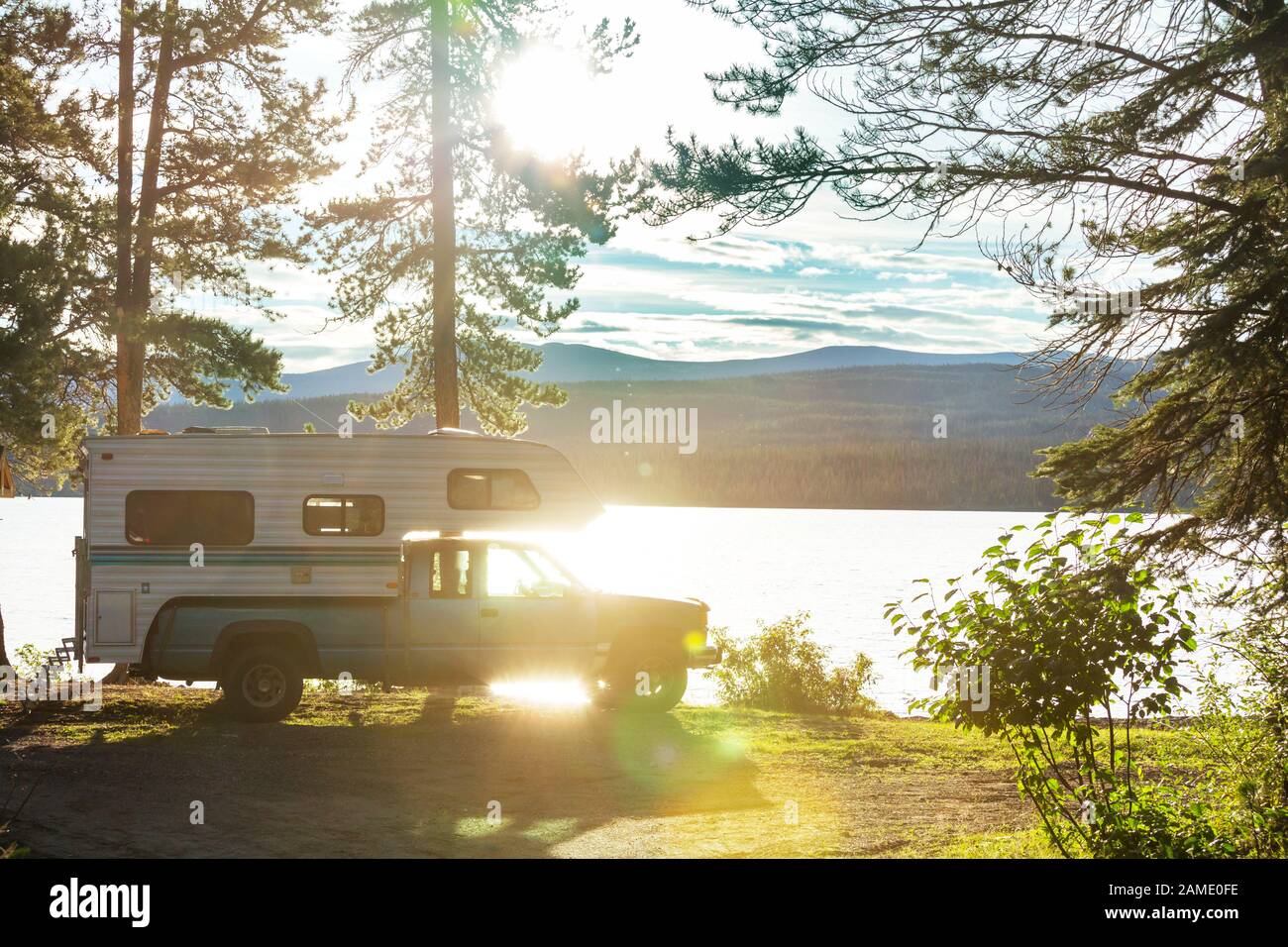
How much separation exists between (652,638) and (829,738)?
2.55 m

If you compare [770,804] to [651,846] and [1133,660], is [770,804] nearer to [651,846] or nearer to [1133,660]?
[651,846]

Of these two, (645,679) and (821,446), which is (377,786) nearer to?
(645,679)

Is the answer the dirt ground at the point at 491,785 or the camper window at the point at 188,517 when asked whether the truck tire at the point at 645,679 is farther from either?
the camper window at the point at 188,517

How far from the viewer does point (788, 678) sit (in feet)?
62.7

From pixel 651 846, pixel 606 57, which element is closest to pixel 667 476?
pixel 606 57

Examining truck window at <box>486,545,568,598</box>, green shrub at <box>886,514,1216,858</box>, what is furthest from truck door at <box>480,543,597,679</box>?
green shrub at <box>886,514,1216,858</box>

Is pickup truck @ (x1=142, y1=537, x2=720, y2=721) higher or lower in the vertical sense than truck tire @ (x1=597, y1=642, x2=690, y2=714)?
higher

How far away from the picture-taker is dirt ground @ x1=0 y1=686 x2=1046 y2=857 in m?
8.95

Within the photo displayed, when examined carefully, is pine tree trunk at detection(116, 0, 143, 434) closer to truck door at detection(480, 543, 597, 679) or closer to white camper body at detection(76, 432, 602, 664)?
white camper body at detection(76, 432, 602, 664)

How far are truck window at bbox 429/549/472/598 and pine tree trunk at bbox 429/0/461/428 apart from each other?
21.0 feet

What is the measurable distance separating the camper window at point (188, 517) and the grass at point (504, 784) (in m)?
2.26

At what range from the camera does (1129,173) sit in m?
11.9

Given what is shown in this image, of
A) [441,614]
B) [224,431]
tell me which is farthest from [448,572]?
[224,431]

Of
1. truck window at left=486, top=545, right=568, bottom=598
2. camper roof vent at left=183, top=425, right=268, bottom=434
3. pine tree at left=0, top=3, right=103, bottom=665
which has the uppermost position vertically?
pine tree at left=0, top=3, right=103, bottom=665
